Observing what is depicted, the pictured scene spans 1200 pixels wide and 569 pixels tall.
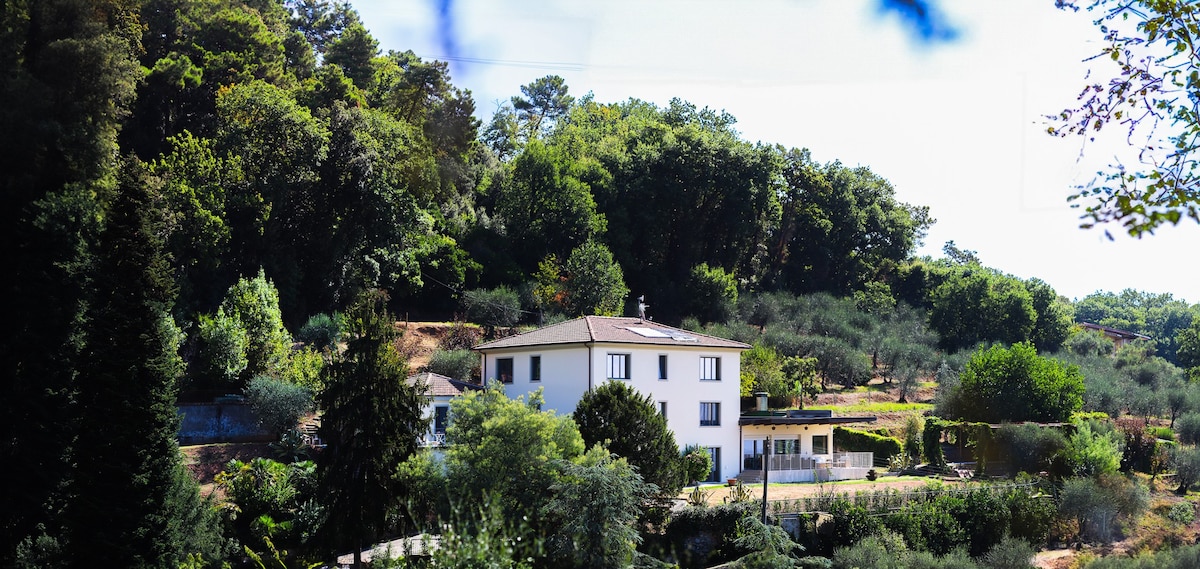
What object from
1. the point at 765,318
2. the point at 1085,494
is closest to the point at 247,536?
the point at 1085,494

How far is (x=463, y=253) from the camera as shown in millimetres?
56188

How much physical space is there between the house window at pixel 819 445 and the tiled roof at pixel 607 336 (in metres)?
5.14

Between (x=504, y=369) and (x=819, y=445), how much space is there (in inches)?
514

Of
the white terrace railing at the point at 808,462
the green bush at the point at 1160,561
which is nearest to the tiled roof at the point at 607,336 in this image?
the white terrace railing at the point at 808,462

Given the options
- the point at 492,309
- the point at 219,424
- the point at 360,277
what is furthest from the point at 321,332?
the point at 492,309

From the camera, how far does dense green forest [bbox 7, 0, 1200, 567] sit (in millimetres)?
26328

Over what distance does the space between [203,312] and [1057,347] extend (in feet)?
175

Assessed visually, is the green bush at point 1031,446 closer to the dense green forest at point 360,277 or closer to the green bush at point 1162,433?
the dense green forest at point 360,277

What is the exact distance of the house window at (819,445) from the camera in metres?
41.8

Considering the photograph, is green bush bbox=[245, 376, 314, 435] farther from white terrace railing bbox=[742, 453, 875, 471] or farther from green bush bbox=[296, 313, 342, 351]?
white terrace railing bbox=[742, 453, 875, 471]

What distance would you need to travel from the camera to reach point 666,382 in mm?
38031

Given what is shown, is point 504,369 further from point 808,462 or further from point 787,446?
point 808,462

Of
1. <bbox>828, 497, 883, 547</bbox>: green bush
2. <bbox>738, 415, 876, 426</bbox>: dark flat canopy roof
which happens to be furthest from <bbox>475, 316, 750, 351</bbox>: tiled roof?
<bbox>828, 497, 883, 547</bbox>: green bush

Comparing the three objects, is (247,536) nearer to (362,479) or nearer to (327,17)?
(362,479)
